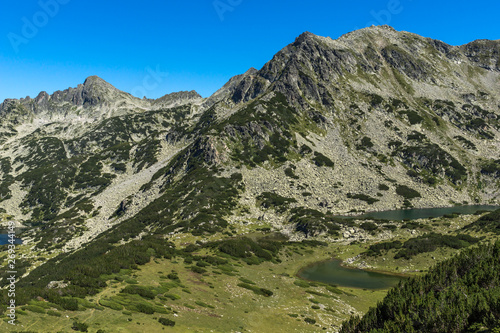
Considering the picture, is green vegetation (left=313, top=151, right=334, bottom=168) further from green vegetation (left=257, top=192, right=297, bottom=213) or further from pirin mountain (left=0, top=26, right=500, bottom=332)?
green vegetation (left=257, top=192, right=297, bottom=213)

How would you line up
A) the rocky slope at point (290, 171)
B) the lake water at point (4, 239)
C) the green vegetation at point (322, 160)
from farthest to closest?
the green vegetation at point (322, 160)
the lake water at point (4, 239)
the rocky slope at point (290, 171)

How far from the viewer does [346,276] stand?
52281mm

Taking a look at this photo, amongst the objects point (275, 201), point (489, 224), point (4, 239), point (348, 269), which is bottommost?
point (4, 239)

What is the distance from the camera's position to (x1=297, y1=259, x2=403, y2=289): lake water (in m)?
47.6

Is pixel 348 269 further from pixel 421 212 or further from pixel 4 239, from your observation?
pixel 4 239

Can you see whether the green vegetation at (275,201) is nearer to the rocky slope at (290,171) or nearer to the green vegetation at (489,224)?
the rocky slope at (290,171)

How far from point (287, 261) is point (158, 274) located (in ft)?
101

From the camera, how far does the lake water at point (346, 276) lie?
47.6m

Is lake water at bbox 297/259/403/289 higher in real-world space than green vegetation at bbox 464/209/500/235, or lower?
lower

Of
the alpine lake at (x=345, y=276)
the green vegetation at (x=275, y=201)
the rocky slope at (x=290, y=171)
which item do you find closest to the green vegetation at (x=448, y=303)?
the alpine lake at (x=345, y=276)

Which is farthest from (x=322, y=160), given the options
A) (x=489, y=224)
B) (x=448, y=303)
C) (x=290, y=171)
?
(x=448, y=303)

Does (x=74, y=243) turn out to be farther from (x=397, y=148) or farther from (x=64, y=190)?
(x=397, y=148)

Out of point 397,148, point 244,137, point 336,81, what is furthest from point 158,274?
point 336,81

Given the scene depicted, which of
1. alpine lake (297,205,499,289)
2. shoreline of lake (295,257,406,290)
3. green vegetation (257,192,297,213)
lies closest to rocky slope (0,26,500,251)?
green vegetation (257,192,297,213)
